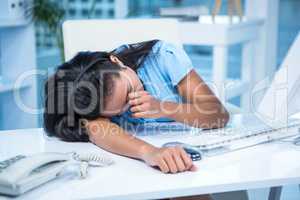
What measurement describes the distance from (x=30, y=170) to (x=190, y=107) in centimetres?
65

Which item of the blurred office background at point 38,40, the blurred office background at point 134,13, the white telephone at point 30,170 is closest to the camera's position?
the white telephone at point 30,170

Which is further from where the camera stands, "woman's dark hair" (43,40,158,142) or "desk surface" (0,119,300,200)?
"woman's dark hair" (43,40,158,142)

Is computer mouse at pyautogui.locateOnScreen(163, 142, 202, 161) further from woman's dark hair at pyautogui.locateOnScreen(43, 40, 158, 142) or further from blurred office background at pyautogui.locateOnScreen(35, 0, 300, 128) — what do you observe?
blurred office background at pyautogui.locateOnScreen(35, 0, 300, 128)

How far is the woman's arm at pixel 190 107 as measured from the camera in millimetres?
1146

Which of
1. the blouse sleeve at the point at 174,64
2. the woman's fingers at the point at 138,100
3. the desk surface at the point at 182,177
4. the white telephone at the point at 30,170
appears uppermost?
the blouse sleeve at the point at 174,64

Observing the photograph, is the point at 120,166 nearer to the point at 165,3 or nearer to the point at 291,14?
the point at 165,3

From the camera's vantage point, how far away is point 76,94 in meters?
1.12

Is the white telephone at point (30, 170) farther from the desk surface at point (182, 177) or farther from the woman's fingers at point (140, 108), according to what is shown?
the woman's fingers at point (140, 108)

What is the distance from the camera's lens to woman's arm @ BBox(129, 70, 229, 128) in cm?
115

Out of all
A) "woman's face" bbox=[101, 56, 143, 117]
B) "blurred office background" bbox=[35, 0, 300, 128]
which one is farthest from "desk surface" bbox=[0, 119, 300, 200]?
"blurred office background" bbox=[35, 0, 300, 128]

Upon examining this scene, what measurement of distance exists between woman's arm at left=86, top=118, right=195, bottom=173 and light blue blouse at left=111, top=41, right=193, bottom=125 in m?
0.30

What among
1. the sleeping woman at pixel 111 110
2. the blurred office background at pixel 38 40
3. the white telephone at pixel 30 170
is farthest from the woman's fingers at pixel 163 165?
the blurred office background at pixel 38 40

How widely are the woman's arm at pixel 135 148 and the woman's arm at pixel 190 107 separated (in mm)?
88

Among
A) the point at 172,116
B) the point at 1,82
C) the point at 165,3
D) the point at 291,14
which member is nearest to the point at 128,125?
the point at 172,116
